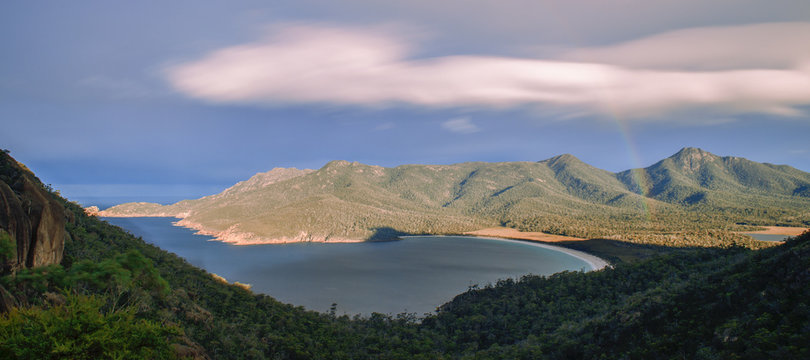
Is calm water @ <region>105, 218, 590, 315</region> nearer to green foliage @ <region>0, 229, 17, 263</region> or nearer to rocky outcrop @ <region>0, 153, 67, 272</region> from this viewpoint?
rocky outcrop @ <region>0, 153, 67, 272</region>

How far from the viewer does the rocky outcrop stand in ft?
59.7

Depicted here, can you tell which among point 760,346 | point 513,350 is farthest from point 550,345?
point 760,346

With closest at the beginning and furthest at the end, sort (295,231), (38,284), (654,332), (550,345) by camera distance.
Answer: (38,284) < (654,332) < (550,345) < (295,231)

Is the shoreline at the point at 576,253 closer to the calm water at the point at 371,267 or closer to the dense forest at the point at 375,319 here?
the calm water at the point at 371,267

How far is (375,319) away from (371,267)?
6622 centimetres

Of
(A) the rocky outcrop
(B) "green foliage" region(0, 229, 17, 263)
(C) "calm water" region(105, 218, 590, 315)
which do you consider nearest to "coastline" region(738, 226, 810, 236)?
(C) "calm water" region(105, 218, 590, 315)

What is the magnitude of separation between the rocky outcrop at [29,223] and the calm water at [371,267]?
55.4m

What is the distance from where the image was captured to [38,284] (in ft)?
58.7

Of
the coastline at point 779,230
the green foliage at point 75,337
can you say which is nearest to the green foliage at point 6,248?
the green foliage at point 75,337

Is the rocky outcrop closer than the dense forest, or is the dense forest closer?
the dense forest

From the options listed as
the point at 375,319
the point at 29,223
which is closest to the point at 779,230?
the point at 375,319

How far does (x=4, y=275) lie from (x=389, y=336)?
3563 centimetres

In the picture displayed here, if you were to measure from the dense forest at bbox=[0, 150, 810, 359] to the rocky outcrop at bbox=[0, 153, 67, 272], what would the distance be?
883 millimetres

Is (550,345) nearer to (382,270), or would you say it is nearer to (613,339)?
(613,339)
